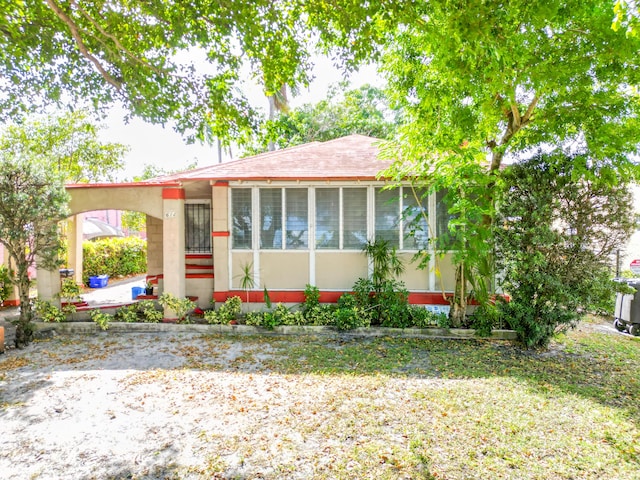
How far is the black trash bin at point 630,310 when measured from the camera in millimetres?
8205

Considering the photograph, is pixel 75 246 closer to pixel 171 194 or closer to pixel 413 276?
pixel 171 194

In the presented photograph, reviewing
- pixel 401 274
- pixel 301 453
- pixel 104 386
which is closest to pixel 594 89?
pixel 401 274

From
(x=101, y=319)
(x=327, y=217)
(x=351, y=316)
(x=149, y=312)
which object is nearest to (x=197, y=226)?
(x=149, y=312)

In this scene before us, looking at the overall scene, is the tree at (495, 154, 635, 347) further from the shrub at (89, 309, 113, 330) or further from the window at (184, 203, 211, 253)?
the shrub at (89, 309, 113, 330)

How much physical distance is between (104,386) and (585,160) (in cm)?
859

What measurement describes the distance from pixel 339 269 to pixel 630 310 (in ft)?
21.6

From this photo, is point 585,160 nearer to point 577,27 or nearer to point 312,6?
point 577,27

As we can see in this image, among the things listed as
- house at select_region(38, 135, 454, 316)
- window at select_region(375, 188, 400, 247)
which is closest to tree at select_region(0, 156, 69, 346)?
house at select_region(38, 135, 454, 316)

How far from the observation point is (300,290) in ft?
29.1

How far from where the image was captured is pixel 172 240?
8367 mm

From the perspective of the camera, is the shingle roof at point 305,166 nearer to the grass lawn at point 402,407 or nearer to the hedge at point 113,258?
the grass lawn at point 402,407

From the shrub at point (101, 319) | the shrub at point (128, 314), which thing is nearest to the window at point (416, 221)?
the shrub at point (128, 314)

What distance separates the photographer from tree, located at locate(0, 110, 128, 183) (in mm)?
14363

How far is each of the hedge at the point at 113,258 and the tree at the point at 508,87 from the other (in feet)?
46.2
